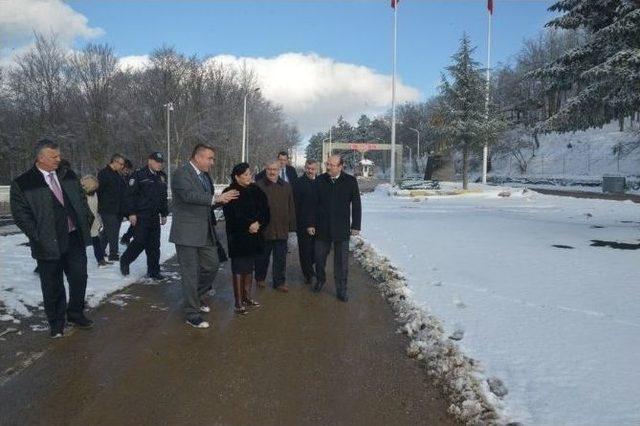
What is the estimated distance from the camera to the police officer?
7.59m

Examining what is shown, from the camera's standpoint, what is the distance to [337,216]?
693cm

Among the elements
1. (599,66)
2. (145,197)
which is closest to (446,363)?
(145,197)

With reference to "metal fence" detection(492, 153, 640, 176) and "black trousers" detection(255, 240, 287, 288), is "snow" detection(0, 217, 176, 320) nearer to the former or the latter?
"black trousers" detection(255, 240, 287, 288)

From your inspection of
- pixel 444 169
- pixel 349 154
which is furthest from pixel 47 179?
pixel 349 154

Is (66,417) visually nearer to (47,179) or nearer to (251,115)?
(47,179)

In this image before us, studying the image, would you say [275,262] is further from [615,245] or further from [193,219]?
[615,245]

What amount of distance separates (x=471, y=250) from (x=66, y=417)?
8.37 m

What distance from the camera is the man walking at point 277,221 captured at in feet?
24.4

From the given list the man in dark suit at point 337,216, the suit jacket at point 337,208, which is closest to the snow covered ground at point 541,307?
the man in dark suit at point 337,216

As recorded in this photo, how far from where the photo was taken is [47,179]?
206 inches

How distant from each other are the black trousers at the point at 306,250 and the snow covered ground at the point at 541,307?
1.48 metres

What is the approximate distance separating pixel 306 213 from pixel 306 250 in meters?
0.69

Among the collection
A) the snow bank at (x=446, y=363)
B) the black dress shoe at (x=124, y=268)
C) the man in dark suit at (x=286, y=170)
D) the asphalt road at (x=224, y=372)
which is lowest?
the asphalt road at (x=224, y=372)

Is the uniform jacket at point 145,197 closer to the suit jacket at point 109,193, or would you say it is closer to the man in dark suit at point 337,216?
the suit jacket at point 109,193
